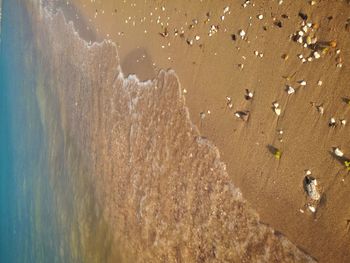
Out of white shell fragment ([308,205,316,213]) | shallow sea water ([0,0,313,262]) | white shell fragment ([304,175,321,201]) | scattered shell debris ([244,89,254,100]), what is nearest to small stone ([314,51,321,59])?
scattered shell debris ([244,89,254,100])

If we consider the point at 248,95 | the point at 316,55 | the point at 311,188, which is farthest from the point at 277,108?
the point at 311,188

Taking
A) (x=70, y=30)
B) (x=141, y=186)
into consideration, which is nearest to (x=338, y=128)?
(x=141, y=186)

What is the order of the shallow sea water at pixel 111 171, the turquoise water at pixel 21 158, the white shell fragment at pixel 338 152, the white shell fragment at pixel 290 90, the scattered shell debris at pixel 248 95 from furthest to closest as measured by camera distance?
1. the turquoise water at pixel 21 158
2. the shallow sea water at pixel 111 171
3. the scattered shell debris at pixel 248 95
4. the white shell fragment at pixel 290 90
5. the white shell fragment at pixel 338 152

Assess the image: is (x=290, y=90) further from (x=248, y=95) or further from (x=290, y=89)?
(x=248, y=95)

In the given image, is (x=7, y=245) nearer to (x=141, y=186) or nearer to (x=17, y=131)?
(x=17, y=131)

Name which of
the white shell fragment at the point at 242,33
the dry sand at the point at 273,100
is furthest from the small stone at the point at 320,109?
the white shell fragment at the point at 242,33

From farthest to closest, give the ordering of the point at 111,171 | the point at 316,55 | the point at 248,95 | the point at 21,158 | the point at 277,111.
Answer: the point at 21,158 < the point at 111,171 < the point at 248,95 < the point at 277,111 < the point at 316,55

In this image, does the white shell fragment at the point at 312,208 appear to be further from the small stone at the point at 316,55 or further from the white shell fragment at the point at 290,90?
the small stone at the point at 316,55

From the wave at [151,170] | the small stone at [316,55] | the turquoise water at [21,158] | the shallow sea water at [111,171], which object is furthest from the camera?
the turquoise water at [21,158]
